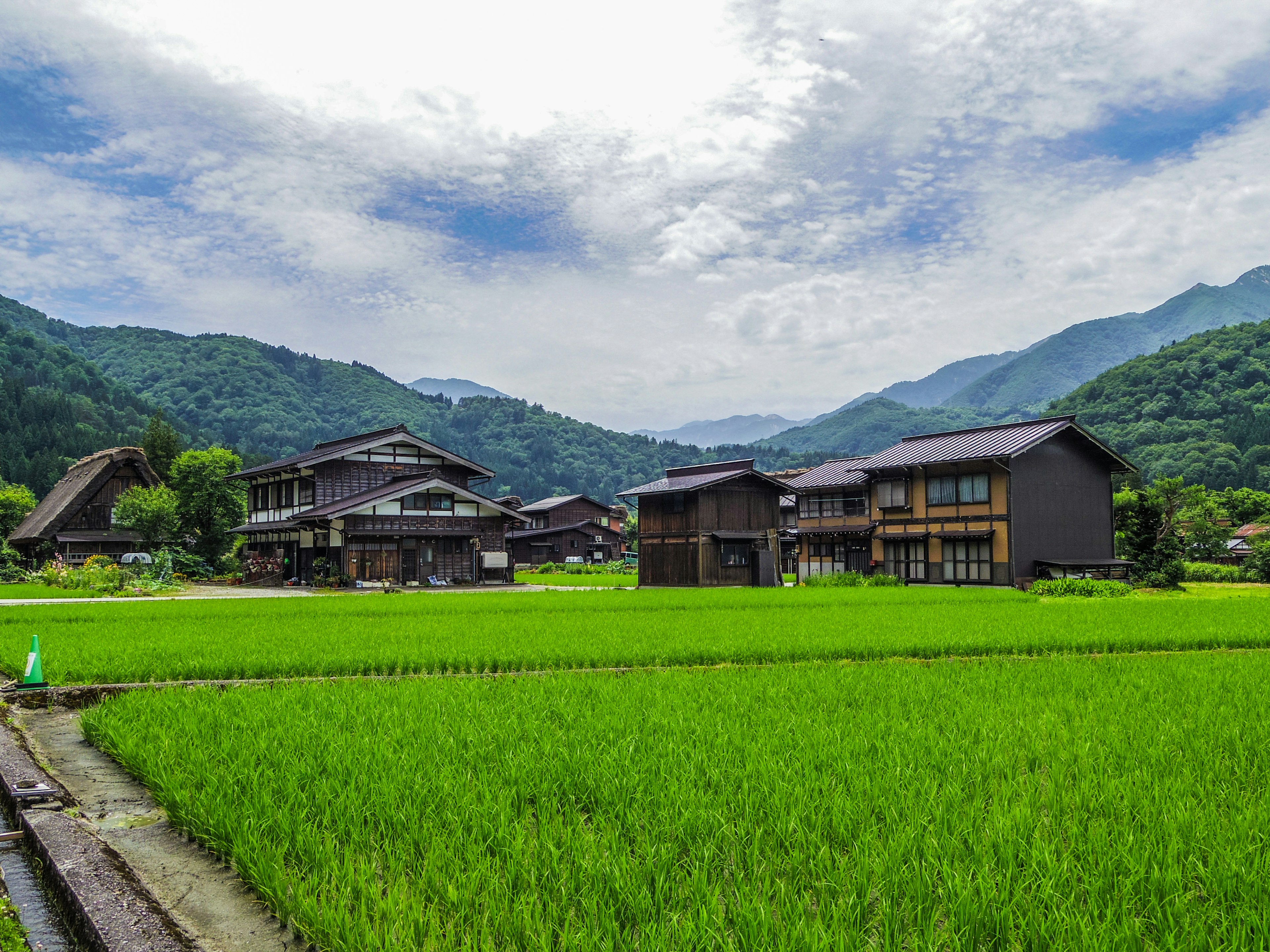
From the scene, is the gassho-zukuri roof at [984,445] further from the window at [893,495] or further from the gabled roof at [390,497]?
the gabled roof at [390,497]

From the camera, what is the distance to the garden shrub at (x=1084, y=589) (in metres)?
26.6

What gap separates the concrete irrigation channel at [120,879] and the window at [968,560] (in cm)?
3182

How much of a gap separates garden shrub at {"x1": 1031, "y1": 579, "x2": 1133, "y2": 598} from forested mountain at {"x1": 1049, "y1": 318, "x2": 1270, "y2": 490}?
41364mm

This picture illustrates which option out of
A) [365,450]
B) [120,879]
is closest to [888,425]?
[365,450]

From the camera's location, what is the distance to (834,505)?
40875mm

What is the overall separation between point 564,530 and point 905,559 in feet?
109

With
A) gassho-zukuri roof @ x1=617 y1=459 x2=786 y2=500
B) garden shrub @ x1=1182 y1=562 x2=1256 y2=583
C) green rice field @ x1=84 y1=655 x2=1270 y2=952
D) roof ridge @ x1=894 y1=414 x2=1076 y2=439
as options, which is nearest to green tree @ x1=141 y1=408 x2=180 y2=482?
gassho-zukuri roof @ x1=617 y1=459 x2=786 y2=500

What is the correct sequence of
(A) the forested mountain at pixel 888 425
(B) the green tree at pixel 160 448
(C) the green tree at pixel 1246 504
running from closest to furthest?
(C) the green tree at pixel 1246 504 < (B) the green tree at pixel 160 448 < (A) the forested mountain at pixel 888 425

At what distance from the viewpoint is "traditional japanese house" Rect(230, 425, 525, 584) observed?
34.0 meters

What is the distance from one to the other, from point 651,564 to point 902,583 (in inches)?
453

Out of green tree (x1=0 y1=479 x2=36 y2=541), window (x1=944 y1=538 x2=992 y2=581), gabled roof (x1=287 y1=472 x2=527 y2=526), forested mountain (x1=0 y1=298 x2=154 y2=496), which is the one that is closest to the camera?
window (x1=944 y1=538 x2=992 y2=581)

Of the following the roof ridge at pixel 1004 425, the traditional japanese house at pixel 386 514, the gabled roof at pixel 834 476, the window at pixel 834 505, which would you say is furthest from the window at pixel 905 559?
the traditional japanese house at pixel 386 514

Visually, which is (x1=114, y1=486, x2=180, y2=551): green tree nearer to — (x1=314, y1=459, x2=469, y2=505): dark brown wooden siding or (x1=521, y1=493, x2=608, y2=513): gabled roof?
(x1=314, y1=459, x2=469, y2=505): dark brown wooden siding

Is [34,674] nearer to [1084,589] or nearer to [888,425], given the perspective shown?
[1084,589]
